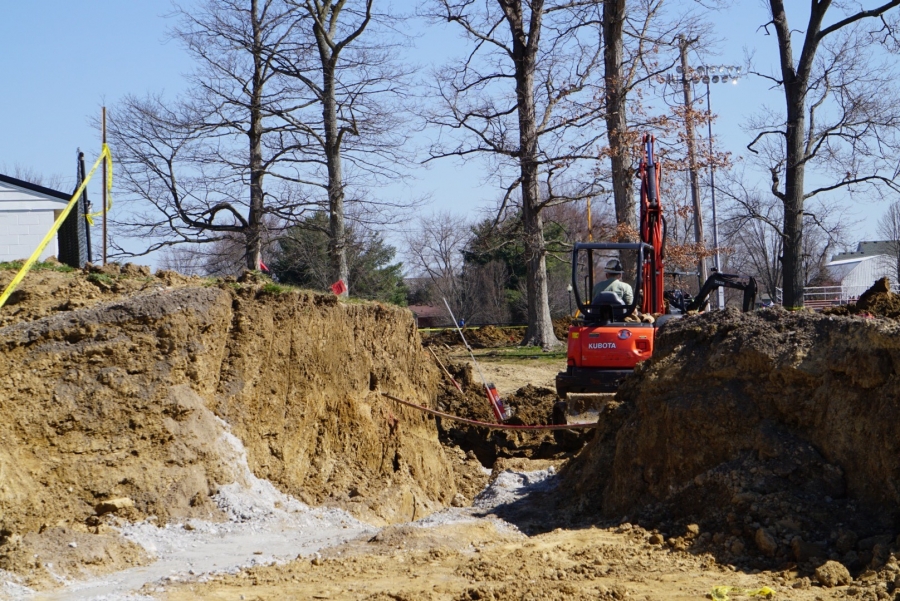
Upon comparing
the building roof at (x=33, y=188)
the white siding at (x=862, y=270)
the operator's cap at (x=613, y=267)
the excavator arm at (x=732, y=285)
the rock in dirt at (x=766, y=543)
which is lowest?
the rock in dirt at (x=766, y=543)

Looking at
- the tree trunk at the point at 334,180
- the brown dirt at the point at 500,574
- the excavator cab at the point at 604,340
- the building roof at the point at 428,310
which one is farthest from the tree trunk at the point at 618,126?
the building roof at the point at 428,310

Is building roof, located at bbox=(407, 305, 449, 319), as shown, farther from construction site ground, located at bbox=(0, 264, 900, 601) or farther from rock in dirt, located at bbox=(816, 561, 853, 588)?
rock in dirt, located at bbox=(816, 561, 853, 588)

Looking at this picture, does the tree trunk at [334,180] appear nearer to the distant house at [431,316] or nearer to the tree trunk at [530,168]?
the tree trunk at [530,168]

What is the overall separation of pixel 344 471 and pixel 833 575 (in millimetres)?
5091

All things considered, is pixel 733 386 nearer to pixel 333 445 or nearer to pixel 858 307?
pixel 333 445

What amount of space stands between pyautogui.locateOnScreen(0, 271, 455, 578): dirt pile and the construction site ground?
0.07 ft

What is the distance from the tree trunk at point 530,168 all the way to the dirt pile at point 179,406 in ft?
37.0

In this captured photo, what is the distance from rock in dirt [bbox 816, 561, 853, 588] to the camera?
229 inches

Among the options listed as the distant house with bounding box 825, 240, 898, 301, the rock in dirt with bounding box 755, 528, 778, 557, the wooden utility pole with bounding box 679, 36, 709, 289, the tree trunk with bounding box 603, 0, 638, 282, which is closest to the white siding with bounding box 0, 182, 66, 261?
the tree trunk with bounding box 603, 0, 638, 282

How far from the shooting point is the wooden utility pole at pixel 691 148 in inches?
820

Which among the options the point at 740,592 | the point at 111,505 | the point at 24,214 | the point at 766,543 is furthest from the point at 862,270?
the point at 111,505

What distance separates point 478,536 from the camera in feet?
24.3

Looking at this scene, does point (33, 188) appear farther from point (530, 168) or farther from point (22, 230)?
point (530, 168)

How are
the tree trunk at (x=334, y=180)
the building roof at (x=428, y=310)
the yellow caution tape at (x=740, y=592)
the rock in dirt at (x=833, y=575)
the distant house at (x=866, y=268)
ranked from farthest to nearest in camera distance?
the distant house at (x=866, y=268), the building roof at (x=428, y=310), the tree trunk at (x=334, y=180), the rock in dirt at (x=833, y=575), the yellow caution tape at (x=740, y=592)
